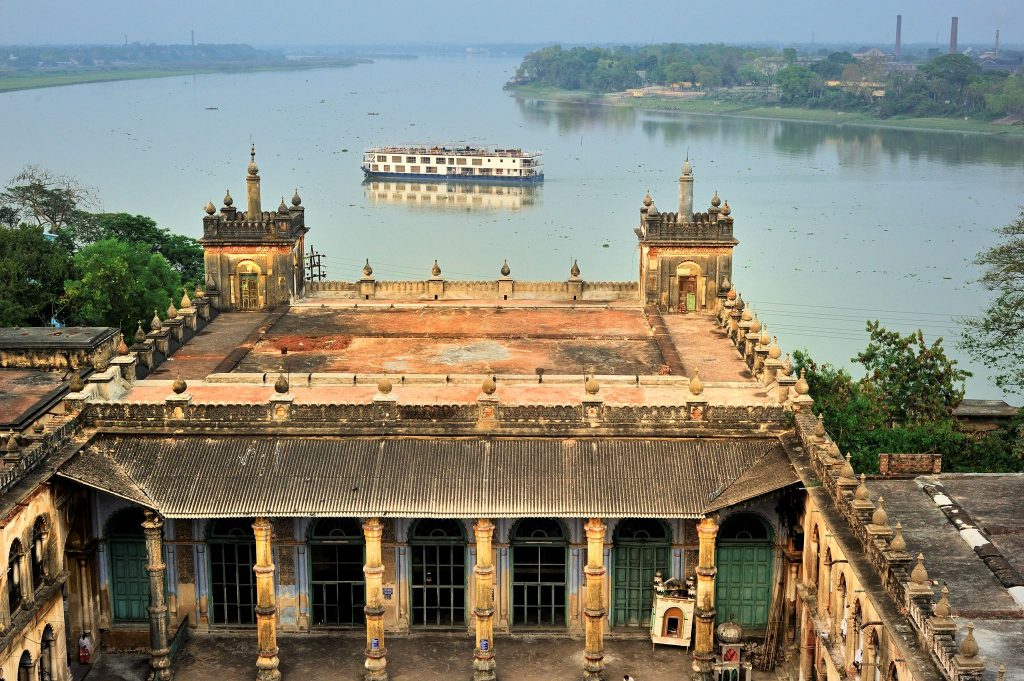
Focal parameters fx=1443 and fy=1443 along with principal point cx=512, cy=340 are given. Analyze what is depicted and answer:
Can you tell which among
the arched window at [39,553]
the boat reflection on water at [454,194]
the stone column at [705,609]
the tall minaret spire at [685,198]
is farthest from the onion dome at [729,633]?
the boat reflection on water at [454,194]

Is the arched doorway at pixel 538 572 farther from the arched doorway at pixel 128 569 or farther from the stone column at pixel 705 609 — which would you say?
→ the arched doorway at pixel 128 569

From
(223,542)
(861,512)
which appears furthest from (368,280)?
(861,512)

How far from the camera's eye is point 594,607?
100ft

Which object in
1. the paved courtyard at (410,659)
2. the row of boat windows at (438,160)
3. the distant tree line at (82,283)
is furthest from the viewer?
the row of boat windows at (438,160)

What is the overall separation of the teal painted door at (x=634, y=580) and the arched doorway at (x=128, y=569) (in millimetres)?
10442

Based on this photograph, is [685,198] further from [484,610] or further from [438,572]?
[484,610]

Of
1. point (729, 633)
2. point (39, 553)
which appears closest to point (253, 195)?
point (39, 553)

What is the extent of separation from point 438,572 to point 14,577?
29.9 feet

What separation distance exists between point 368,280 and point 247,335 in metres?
5.46

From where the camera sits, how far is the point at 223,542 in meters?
32.1

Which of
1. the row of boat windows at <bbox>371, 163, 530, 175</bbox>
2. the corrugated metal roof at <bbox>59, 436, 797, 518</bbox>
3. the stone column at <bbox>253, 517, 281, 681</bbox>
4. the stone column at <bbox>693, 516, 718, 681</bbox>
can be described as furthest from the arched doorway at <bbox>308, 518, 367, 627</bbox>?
the row of boat windows at <bbox>371, 163, 530, 175</bbox>

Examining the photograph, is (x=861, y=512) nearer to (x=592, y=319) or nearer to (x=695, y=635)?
(x=695, y=635)

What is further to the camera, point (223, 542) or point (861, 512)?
point (223, 542)

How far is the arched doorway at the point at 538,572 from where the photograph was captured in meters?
31.9
